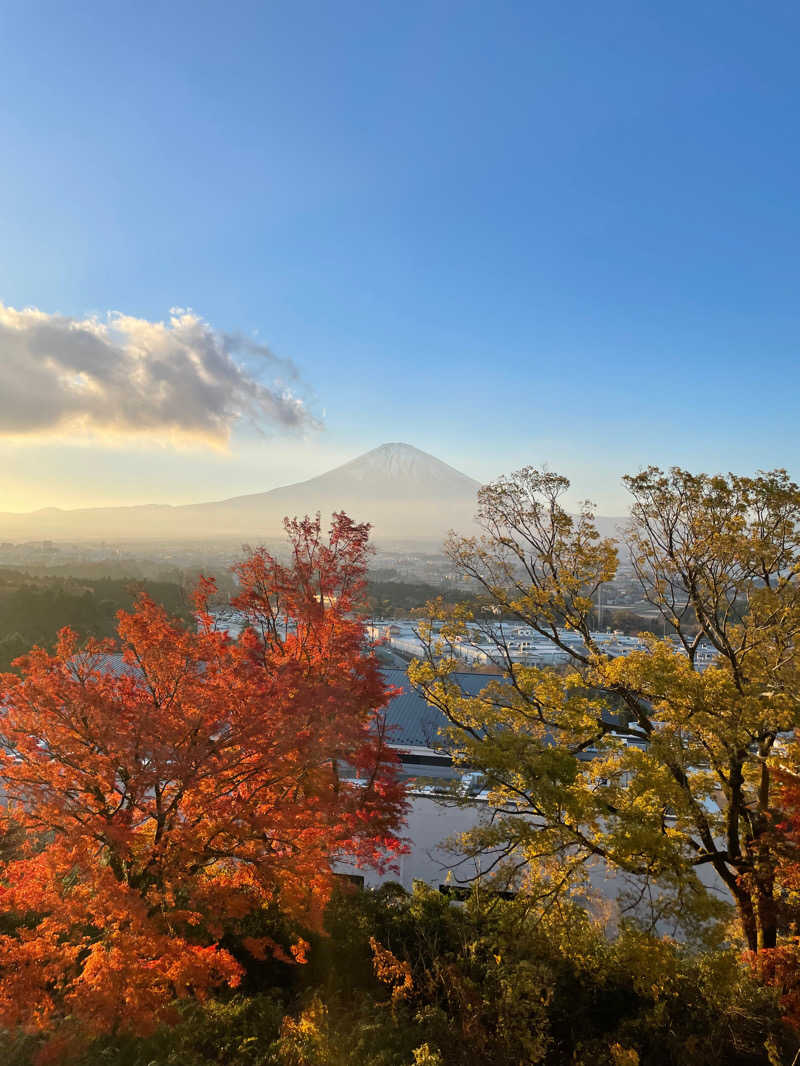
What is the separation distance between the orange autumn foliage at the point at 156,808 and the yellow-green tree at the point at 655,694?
2.56 meters

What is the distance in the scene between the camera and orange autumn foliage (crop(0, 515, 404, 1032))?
5.93 meters

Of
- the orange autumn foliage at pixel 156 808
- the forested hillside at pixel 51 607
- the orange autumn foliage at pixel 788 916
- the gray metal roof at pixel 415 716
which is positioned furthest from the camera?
the forested hillside at pixel 51 607

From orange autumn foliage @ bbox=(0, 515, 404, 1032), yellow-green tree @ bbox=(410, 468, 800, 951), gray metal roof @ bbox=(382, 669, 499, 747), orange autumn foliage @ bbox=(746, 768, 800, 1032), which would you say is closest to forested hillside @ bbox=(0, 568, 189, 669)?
gray metal roof @ bbox=(382, 669, 499, 747)

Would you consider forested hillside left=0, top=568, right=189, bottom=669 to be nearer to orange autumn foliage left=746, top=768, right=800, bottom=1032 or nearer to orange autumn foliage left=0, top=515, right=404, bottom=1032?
orange autumn foliage left=0, top=515, right=404, bottom=1032

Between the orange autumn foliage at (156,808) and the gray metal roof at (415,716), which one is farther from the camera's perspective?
the gray metal roof at (415,716)

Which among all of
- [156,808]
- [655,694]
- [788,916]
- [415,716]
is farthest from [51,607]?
[788,916]

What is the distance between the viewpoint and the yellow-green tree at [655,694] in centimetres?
686

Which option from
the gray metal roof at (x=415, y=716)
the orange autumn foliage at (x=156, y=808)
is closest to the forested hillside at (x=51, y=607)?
the gray metal roof at (x=415, y=716)

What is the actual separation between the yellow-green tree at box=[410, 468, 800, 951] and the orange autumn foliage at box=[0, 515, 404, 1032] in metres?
2.56

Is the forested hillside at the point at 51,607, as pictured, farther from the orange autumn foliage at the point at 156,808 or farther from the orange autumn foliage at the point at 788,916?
Result: the orange autumn foliage at the point at 788,916

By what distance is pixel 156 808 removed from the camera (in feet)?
21.6

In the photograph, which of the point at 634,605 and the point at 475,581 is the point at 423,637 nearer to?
the point at 475,581

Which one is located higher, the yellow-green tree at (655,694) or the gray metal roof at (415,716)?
the yellow-green tree at (655,694)

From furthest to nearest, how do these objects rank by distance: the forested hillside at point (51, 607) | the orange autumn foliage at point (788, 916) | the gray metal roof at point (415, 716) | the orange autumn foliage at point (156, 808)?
the forested hillside at point (51, 607)
the gray metal roof at point (415, 716)
the orange autumn foliage at point (788, 916)
the orange autumn foliage at point (156, 808)
